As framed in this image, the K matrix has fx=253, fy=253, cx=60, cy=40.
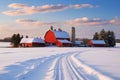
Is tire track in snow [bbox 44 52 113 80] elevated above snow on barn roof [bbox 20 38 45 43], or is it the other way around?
snow on barn roof [bbox 20 38 45 43]

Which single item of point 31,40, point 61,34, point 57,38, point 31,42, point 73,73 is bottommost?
point 73,73

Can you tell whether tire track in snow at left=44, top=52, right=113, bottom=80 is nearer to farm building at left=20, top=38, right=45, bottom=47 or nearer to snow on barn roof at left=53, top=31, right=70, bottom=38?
farm building at left=20, top=38, right=45, bottom=47

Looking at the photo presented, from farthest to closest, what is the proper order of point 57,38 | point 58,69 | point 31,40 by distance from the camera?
point 57,38, point 31,40, point 58,69

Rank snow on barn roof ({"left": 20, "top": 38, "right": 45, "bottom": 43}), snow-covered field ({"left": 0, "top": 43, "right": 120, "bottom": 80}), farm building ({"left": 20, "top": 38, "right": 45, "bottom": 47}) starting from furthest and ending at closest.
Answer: snow on barn roof ({"left": 20, "top": 38, "right": 45, "bottom": 43}), farm building ({"left": 20, "top": 38, "right": 45, "bottom": 47}), snow-covered field ({"left": 0, "top": 43, "right": 120, "bottom": 80})

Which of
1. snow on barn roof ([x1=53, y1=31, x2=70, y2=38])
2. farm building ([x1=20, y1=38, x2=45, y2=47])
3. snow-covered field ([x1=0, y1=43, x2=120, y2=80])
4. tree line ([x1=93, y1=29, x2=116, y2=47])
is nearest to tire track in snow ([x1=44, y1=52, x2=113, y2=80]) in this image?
snow-covered field ([x1=0, y1=43, x2=120, y2=80])

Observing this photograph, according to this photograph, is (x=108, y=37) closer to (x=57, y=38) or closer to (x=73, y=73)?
(x=57, y=38)

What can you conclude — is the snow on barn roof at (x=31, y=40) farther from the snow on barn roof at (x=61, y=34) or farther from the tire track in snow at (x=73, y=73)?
the tire track in snow at (x=73, y=73)

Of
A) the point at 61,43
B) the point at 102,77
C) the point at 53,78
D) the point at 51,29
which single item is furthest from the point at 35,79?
the point at 51,29

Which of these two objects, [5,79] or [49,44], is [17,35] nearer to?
[49,44]

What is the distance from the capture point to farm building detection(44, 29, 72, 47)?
99.6m

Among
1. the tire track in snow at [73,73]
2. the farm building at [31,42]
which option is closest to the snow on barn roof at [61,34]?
the farm building at [31,42]

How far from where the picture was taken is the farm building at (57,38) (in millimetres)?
99625

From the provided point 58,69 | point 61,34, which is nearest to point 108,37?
point 61,34

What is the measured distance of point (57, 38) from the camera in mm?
102375
